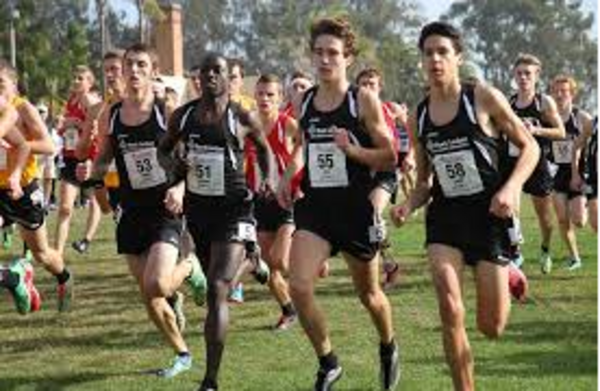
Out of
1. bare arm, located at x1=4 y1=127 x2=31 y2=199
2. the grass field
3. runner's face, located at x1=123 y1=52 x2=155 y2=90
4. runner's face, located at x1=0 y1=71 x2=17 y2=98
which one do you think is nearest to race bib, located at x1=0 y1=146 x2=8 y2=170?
bare arm, located at x1=4 y1=127 x2=31 y2=199

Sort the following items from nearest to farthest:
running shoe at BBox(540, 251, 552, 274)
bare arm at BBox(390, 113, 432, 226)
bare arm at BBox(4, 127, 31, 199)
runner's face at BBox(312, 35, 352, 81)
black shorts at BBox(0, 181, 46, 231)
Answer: bare arm at BBox(390, 113, 432, 226) → runner's face at BBox(312, 35, 352, 81) → bare arm at BBox(4, 127, 31, 199) → black shorts at BBox(0, 181, 46, 231) → running shoe at BBox(540, 251, 552, 274)

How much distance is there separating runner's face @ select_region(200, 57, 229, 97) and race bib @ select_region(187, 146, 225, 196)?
13.6 inches

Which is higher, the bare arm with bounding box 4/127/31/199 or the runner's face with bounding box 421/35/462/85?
the runner's face with bounding box 421/35/462/85

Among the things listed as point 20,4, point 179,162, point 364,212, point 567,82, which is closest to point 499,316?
point 364,212

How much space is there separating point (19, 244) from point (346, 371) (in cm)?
951

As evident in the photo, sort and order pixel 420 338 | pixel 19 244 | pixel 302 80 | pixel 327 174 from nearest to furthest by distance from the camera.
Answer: pixel 327 174 < pixel 420 338 < pixel 302 80 < pixel 19 244

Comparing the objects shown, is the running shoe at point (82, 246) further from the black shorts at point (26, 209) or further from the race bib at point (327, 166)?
the race bib at point (327, 166)

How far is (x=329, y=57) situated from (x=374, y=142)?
0.59 metres

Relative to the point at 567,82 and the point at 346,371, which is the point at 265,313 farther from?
the point at 567,82

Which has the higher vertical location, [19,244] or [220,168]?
[220,168]

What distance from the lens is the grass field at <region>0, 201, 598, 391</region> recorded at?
22.8 feet

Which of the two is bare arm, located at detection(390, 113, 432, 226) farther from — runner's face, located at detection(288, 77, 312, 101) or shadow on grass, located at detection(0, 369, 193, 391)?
runner's face, located at detection(288, 77, 312, 101)

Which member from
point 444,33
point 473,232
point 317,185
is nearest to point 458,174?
point 473,232

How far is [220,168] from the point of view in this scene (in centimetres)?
689
